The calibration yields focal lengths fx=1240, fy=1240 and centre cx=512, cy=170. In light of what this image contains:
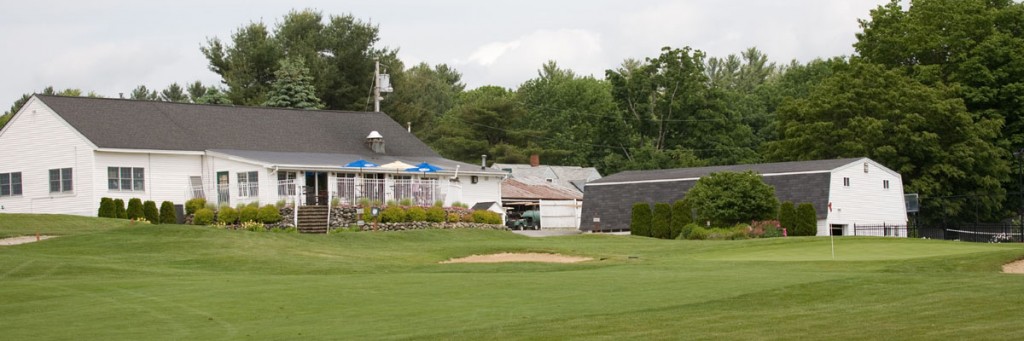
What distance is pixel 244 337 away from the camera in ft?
54.0

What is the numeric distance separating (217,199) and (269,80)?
35315mm

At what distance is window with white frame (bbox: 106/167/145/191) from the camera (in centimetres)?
4788

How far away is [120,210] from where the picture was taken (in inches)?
1822

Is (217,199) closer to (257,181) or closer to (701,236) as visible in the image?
(257,181)

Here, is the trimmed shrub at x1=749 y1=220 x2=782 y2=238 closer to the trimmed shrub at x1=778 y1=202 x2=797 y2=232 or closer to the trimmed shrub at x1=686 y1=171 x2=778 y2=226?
the trimmed shrub at x1=686 y1=171 x2=778 y2=226

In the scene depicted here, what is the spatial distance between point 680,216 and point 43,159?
25.6 meters

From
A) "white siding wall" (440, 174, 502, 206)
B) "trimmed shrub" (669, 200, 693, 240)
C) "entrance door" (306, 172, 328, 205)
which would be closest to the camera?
"entrance door" (306, 172, 328, 205)

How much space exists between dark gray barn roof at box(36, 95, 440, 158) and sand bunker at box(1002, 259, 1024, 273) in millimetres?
33199

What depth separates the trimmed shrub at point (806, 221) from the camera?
49.0 metres

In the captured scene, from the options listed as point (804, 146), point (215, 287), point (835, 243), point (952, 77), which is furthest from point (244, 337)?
point (952, 77)

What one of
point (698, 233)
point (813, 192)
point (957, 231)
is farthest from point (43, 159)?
point (957, 231)

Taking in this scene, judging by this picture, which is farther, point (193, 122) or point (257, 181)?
point (193, 122)

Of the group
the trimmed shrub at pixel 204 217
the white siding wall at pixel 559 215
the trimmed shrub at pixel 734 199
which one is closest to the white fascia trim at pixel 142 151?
the trimmed shrub at pixel 204 217

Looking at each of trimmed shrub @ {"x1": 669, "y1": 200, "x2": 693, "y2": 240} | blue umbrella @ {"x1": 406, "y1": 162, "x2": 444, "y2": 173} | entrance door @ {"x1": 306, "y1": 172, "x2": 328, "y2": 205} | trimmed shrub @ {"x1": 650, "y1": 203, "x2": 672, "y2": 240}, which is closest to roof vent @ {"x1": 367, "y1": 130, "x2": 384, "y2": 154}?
blue umbrella @ {"x1": 406, "y1": 162, "x2": 444, "y2": 173}
